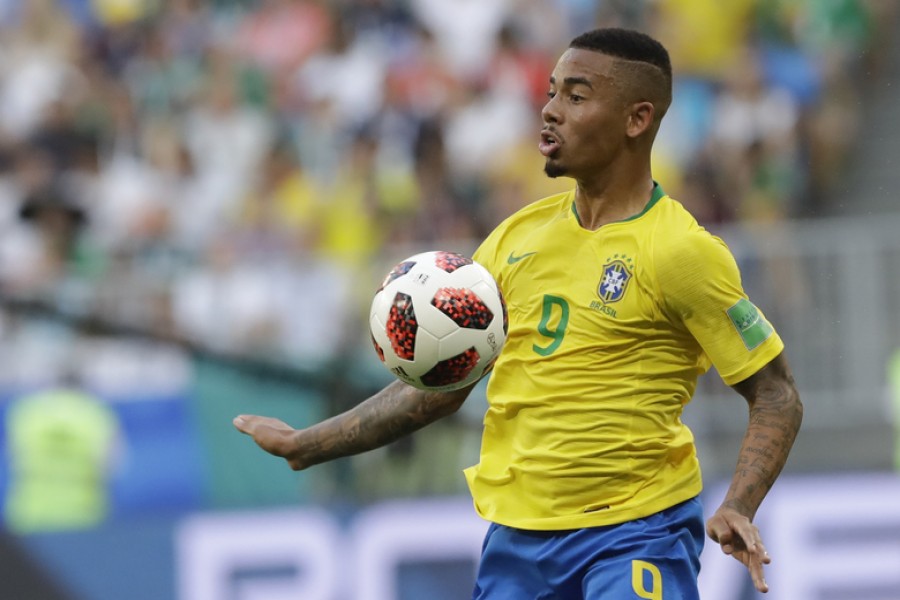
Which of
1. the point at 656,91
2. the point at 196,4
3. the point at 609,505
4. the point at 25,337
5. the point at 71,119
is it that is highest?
the point at 196,4

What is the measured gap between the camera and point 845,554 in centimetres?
839

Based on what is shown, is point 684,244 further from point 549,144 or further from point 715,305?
point 549,144

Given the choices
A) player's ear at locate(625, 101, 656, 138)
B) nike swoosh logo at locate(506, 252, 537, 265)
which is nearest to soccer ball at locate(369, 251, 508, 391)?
nike swoosh logo at locate(506, 252, 537, 265)

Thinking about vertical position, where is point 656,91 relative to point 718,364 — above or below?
above

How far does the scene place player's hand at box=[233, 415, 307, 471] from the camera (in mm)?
5145

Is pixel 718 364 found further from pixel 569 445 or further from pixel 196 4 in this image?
pixel 196 4

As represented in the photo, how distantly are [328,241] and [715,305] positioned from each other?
7.80m

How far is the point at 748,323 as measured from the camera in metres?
4.62

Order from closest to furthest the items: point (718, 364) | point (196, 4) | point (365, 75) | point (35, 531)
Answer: point (718, 364) → point (35, 531) → point (365, 75) → point (196, 4)

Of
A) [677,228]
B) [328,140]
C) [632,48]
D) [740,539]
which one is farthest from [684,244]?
[328,140]

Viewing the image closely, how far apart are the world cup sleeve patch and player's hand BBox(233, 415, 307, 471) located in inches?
59.7

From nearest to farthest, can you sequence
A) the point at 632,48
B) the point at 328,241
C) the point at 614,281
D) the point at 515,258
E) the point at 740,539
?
the point at 740,539 < the point at 614,281 < the point at 632,48 < the point at 515,258 < the point at 328,241

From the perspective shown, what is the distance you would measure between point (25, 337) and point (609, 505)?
7.00m

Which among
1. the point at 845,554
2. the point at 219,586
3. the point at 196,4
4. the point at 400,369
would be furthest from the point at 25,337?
the point at 400,369
